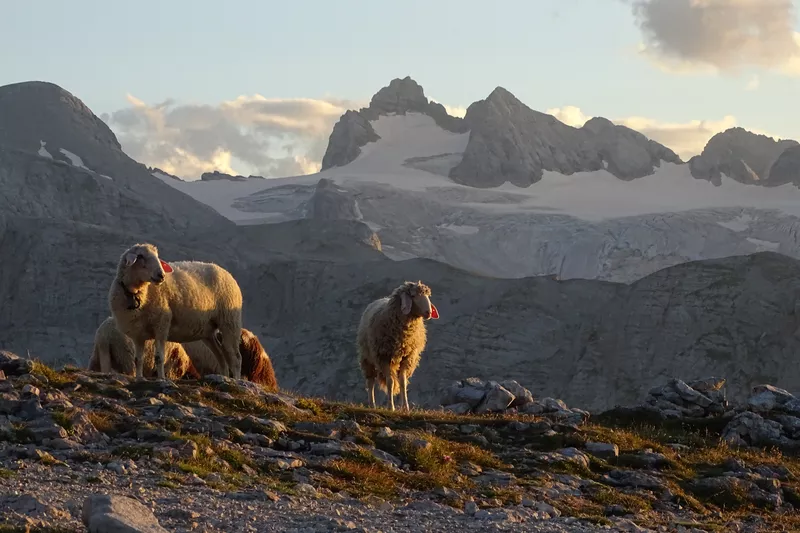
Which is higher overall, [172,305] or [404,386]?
[172,305]

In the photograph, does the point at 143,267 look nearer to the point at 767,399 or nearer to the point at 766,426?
the point at 766,426

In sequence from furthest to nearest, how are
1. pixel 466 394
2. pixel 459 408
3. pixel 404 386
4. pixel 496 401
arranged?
pixel 466 394
pixel 404 386
pixel 459 408
pixel 496 401

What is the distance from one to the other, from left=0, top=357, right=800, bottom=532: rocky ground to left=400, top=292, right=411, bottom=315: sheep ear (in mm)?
7129

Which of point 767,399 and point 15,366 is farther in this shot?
point 767,399

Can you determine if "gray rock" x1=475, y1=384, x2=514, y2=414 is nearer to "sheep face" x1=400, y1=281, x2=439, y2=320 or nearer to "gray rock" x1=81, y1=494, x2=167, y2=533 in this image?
"sheep face" x1=400, y1=281, x2=439, y2=320

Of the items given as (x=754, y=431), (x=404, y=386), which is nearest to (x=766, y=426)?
(x=754, y=431)

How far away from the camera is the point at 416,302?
1197 inches

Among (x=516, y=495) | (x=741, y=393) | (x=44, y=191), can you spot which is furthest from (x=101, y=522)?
(x=44, y=191)

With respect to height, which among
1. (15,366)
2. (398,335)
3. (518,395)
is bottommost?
(518,395)

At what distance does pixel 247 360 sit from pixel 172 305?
436 centimetres

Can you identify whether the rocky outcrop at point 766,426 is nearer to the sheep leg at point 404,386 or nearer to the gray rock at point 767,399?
the gray rock at point 767,399

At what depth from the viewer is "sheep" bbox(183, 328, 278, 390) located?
28125mm

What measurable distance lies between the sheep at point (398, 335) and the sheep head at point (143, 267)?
8.34 meters

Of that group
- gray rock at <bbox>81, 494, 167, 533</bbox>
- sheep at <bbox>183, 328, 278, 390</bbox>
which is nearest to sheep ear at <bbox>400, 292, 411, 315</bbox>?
sheep at <bbox>183, 328, 278, 390</bbox>
